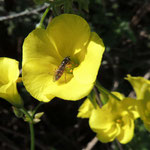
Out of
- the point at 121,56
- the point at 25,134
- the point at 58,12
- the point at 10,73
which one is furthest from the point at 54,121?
the point at 58,12

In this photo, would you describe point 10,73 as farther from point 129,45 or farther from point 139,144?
point 129,45

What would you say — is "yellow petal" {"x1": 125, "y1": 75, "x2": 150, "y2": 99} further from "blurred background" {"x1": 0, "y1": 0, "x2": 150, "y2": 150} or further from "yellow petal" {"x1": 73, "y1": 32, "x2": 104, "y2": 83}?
"blurred background" {"x1": 0, "y1": 0, "x2": 150, "y2": 150}

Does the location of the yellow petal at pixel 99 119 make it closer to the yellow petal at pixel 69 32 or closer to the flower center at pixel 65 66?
the flower center at pixel 65 66

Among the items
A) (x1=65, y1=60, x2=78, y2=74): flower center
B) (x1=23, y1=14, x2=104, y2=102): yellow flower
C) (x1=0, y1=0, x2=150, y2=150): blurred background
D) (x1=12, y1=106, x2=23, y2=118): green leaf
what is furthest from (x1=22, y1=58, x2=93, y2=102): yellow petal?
(x1=0, y1=0, x2=150, y2=150): blurred background

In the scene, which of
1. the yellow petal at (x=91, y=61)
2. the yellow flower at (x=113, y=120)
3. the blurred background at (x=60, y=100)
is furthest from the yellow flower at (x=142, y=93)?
the blurred background at (x=60, y=100)

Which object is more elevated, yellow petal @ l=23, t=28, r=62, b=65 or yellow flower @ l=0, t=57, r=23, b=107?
yellow petal @ l=23, t=28, r=62, b=65

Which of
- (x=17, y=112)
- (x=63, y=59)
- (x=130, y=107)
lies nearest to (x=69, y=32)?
(x=63, y=59)
